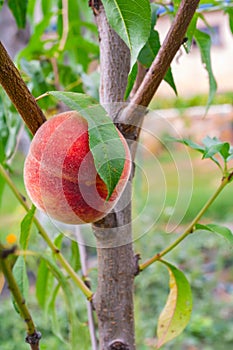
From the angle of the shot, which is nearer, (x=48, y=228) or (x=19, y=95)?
(x=19, y=95)

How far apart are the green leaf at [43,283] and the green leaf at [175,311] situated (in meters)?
0.15

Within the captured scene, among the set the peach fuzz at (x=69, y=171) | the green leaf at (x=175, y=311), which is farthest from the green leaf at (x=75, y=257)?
the peach fuzz at (x=69, y=171)

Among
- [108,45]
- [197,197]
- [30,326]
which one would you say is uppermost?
[108,45]

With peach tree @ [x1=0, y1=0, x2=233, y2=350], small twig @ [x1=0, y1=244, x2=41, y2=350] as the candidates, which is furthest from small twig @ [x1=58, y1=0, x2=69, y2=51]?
small twig @ [x1=0, y1=244, x2=41, y2=350]

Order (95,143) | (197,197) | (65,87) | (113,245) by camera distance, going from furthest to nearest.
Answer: (197,197) < (65,87) < (113,245) < (95,143)

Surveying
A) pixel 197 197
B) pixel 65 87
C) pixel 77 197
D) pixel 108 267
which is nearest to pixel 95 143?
pixel 77 197

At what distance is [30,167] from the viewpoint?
0.40m

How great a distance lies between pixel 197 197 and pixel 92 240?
3.02 metres

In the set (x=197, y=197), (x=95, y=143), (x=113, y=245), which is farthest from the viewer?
(x=197, y=197)

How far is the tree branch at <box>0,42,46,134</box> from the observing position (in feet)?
1.11

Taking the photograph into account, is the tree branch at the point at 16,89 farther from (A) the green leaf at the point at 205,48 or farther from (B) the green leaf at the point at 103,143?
(A) the green leaf at the point at 205,48

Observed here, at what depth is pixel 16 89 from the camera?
35cm

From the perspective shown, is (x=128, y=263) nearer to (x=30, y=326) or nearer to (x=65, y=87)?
(x=30, y=326)

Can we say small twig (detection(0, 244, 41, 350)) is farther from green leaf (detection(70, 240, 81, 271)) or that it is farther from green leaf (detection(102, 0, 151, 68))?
green leaf (detection(70, 240, 81, 271))
